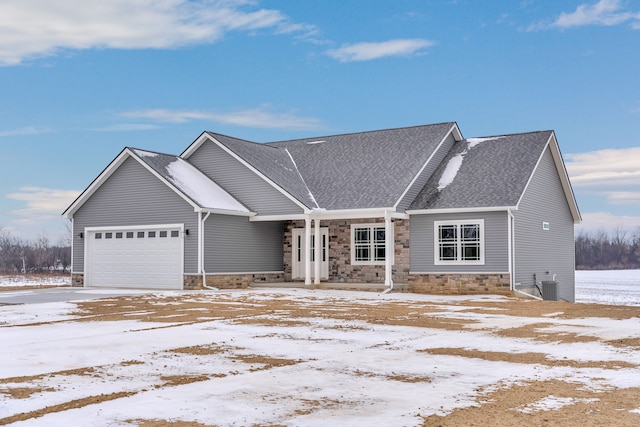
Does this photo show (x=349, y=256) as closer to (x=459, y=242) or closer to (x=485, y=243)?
(x=459, y=242)

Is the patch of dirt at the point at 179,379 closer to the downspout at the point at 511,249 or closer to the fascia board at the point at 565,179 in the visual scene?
the downspout at the point at 511,249

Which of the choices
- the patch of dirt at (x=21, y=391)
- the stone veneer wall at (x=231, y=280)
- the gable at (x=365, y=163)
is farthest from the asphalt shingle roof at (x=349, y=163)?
the patch of dirt at (x=21, y=391)

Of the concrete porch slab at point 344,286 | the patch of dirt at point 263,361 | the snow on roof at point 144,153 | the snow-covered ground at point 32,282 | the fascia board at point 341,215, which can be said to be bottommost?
the snow-covered ground at point 32,282

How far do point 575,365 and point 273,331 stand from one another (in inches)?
223

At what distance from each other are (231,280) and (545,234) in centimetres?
1237

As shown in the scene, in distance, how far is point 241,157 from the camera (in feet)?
96.0

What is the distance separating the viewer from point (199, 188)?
2833cm

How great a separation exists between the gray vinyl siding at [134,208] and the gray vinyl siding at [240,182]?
116 inches

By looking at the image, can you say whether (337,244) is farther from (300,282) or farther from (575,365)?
(575,365)

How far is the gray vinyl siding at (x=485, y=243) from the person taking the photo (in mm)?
25359

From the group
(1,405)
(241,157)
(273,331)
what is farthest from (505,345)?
(241,157)

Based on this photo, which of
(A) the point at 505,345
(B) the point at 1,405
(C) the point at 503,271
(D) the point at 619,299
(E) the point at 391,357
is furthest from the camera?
→ (D) the point at 619,299

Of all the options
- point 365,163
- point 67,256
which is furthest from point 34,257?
point 365,163

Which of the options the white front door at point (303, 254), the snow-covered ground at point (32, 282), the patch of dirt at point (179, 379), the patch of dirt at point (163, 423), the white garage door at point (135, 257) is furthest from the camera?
the snow-covered ground at point (32, 282)
